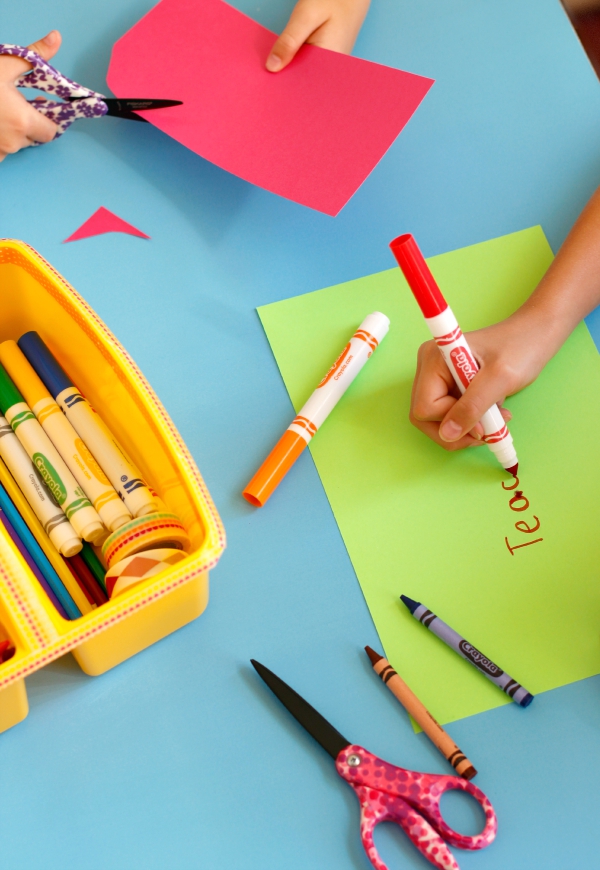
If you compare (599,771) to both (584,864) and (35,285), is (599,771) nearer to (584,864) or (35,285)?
(584,864)

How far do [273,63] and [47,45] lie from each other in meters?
0.23

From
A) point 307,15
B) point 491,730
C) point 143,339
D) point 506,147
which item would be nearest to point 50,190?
point 143,339

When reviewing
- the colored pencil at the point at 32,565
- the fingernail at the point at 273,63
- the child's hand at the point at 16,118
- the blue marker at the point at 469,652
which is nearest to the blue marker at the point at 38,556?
the colored pencil at the point at 32,565

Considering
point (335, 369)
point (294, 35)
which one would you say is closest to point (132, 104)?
Answer: point (294, 35)

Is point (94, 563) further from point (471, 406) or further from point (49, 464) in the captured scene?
point (471, 406)

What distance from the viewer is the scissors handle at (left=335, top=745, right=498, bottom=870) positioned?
1.56 feet

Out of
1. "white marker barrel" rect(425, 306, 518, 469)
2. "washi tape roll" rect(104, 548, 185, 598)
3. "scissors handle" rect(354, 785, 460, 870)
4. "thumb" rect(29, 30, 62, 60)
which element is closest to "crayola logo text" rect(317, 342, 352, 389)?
"white marker barrel" rect(425, 306, 518, 469)

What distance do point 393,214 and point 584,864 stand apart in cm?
54

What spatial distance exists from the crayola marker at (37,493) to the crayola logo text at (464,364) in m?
0.30

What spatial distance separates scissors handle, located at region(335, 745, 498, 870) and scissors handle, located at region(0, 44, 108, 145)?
61cm

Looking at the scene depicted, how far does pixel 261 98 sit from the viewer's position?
706mm

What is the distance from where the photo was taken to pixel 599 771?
51 cm

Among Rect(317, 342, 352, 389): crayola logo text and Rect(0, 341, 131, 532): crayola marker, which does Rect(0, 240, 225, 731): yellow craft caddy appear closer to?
Rect(0, 341, 131, 532): crayola marker

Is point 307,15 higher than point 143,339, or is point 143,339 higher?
point 307,15
